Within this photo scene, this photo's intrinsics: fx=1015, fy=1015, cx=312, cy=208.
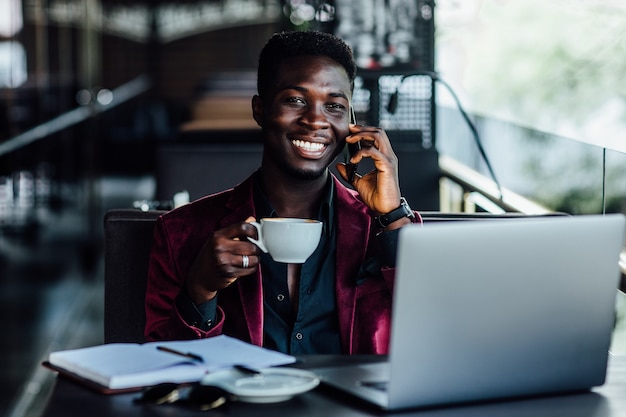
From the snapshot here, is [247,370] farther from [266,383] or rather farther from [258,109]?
[258,109]

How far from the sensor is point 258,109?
7.07 feet

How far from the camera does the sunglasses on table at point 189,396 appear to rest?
4.23 ft

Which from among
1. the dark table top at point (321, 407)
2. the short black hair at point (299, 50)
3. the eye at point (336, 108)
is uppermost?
the short black hair at point (299, 50)

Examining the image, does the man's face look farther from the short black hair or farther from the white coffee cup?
the white coffee cup

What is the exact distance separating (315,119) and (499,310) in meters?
0.83

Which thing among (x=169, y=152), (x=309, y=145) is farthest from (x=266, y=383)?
(x=169, y=152)

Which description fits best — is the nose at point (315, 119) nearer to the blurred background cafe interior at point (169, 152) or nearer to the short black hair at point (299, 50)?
the short black hair at point (299, 50)

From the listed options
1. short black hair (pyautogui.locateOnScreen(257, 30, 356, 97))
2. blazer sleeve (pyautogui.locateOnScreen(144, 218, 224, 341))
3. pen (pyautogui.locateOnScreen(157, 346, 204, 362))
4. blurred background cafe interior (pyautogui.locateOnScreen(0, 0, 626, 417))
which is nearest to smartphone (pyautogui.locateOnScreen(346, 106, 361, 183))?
short black hair (pyautogui.locateOnScreen(257, 30, 356, 97))

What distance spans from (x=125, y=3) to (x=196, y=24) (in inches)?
52.2

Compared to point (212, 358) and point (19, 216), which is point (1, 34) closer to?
point (19, 216)

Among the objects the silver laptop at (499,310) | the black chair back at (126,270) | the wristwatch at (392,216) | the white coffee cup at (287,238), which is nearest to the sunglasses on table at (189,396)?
the silver laptop at (499,310)

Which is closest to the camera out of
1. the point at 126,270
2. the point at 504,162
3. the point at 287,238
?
the point at 287,238

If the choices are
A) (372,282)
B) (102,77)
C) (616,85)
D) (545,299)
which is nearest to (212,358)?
(545,299)

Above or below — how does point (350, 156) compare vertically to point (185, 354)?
above
